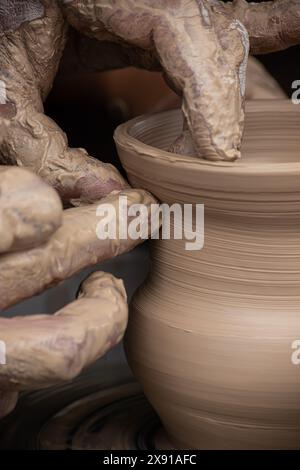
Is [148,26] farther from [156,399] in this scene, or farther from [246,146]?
[156,399]

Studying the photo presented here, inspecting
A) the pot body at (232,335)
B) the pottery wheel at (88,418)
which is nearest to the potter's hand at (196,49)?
the pot body at (232,335)

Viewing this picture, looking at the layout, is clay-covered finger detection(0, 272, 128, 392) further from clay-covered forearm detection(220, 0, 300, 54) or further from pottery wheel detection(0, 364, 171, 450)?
clay-covered forearm detection(220, 0, 300, 54)

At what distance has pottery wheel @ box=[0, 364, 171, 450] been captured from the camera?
4.63ft

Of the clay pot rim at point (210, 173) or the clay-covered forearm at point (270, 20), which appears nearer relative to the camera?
the clay pot rim at point (210, 173)

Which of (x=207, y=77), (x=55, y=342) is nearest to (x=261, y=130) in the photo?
(x=207, y=77)

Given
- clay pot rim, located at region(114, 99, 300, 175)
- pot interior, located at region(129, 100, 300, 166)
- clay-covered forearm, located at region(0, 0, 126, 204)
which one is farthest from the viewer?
pot interior, located at region(129, 100, 300, 166)

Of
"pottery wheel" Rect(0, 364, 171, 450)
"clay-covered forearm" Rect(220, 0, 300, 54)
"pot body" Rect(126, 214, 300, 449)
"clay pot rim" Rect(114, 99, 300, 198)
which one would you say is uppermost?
"clay-covered forearm" Rect(220, 0, 300, 54)

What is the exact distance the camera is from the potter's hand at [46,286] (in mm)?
1030

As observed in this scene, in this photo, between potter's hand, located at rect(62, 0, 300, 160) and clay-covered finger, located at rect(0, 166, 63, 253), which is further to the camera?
potter's hand, located at rect(62, 0, 300, 160)

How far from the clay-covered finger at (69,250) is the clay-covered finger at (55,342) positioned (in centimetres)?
6

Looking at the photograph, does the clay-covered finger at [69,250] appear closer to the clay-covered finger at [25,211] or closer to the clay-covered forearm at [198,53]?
the clay-covered finger at [25,211]

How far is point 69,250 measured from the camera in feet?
3.74

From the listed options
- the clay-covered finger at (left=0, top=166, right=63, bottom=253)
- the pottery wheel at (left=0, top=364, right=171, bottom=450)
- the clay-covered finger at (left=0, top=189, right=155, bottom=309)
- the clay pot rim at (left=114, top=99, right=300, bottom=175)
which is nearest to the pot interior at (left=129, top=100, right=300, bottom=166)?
the clay pot rim at (left=114, top=99, right=300, bottom=175)

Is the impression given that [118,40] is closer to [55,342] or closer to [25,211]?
[25,211]
